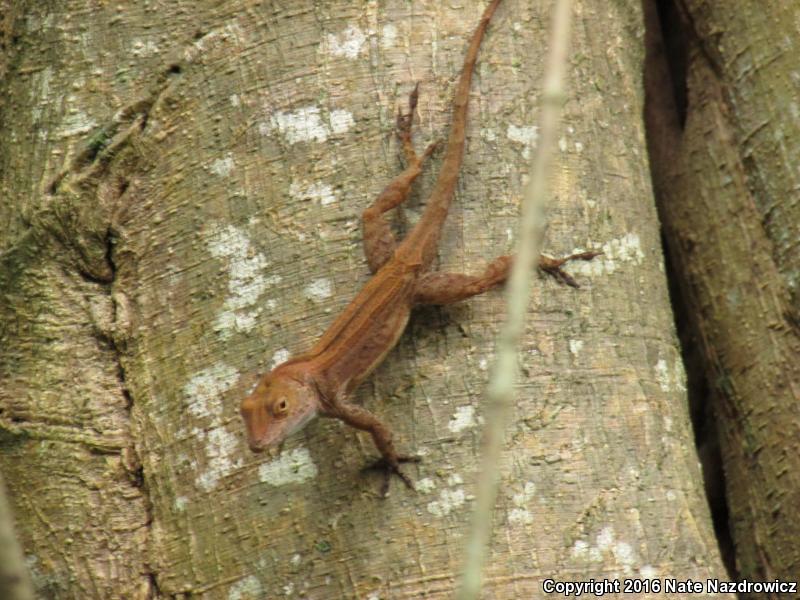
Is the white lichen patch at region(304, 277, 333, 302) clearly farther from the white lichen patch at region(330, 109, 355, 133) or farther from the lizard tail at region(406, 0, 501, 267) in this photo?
the white lichen patch at region(330, 109, 355, 133)

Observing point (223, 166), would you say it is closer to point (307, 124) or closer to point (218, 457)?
point (307, 124)

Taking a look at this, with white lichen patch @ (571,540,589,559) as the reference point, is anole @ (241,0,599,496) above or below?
above

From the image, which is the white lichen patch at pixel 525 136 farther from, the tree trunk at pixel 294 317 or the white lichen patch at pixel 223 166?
the white lichen patch at pixel 223 166

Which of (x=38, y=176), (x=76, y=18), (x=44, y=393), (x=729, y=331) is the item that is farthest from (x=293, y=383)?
(x=729, y=331)

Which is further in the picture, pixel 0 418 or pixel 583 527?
pixel 0 418

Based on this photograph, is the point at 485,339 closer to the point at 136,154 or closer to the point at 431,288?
the point at 431,288

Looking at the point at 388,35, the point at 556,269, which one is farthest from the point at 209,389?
the point at 388,35

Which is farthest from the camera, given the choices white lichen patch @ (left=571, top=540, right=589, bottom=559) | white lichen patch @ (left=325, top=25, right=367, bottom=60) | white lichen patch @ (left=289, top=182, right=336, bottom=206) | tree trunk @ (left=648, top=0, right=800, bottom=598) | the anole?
tree trunk @ (left=648, top=0, right=800, bottom=598)

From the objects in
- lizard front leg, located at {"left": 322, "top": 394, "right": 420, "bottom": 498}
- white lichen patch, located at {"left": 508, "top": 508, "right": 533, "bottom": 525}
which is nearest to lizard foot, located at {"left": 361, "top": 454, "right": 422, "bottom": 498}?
lizard front leg, located at {"left": 322, "top": 394, "right": 420, "bottom": 498}
